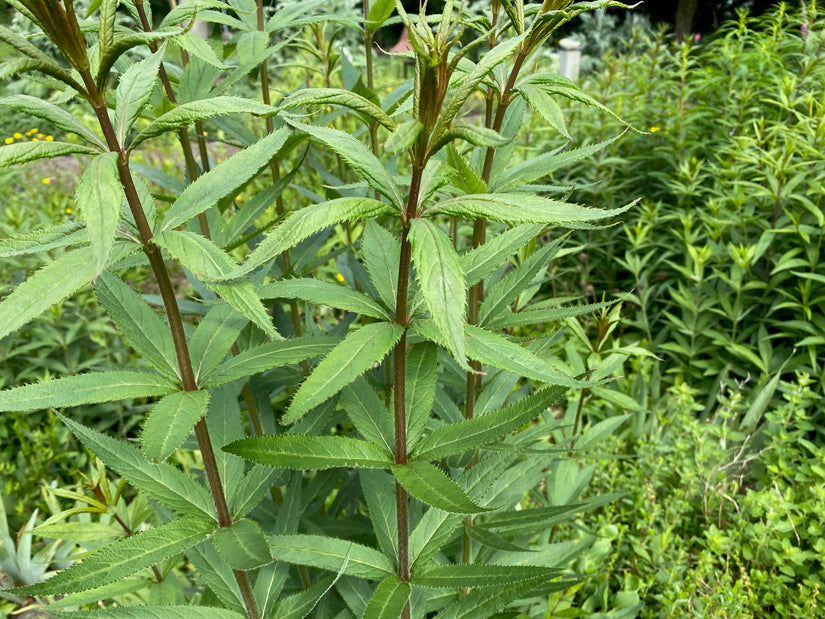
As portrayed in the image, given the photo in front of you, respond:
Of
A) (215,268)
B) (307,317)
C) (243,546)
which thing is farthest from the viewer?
(307,317)

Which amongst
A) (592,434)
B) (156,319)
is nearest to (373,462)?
(156,319)

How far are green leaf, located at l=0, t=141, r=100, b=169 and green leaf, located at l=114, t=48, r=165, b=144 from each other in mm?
74

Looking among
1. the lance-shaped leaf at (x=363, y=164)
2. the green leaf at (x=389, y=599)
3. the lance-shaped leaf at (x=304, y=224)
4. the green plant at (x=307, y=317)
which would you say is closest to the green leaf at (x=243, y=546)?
the green plant at (x=307, y=317)

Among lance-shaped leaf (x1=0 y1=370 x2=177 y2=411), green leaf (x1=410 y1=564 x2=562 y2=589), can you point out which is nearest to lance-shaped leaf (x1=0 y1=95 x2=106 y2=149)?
lance-shaped leaf (x1=0 y1=370 x2=177 y2=411)

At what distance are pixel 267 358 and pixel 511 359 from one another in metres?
0.48

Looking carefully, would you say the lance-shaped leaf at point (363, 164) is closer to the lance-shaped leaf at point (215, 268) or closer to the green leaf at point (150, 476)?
the lance-shaped leaf at point (215, 268)

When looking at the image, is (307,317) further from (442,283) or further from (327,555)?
(442,283)

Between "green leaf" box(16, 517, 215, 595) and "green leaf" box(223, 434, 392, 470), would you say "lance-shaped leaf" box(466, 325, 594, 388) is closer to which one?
"green leaf" box(223, 434, 392, 470)

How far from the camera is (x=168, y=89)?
163cm

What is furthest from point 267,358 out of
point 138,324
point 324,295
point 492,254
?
point 492,254

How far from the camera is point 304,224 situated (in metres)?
0.91

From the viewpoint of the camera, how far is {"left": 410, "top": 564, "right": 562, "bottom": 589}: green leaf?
1.27 meters

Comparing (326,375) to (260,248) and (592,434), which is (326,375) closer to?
(260,248)

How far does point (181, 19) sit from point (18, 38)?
512 mm
